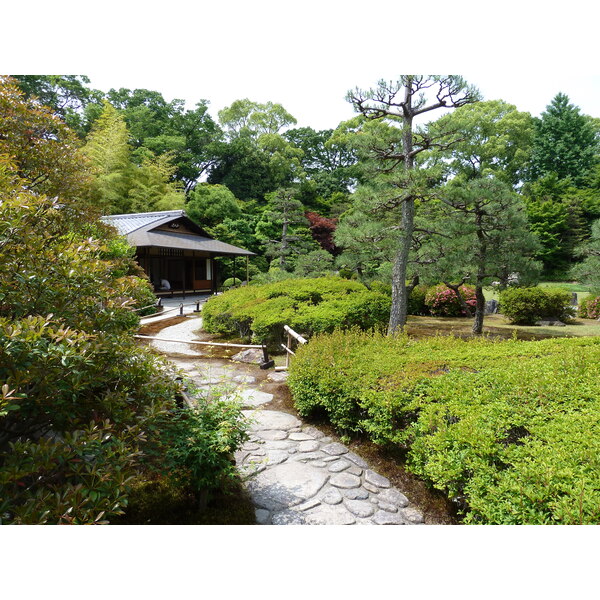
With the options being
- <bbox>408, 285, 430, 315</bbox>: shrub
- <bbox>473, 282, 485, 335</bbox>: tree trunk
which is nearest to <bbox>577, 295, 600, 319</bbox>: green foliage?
<bbox>408, 285, 430, 315</bbox>: shrub

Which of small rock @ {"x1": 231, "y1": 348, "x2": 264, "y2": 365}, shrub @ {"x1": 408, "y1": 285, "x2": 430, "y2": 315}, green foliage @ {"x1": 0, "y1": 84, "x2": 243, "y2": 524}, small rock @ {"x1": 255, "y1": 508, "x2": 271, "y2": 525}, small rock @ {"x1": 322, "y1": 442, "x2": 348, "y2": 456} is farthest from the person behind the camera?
shrub @ {"x1": 408, "y1": 285, "x2": 430, "y2": 315}

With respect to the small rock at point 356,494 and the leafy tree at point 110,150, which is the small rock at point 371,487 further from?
the leafy tree at point 110,150

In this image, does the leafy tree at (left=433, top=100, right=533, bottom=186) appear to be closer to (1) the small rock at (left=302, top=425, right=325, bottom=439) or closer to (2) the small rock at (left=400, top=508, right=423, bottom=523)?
(1) the small rock at (left=302, top=425, right=325, bottom=439)

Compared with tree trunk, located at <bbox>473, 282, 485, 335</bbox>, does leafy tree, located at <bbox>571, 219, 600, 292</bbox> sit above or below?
above

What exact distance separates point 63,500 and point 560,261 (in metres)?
18.6

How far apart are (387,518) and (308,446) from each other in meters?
0.96

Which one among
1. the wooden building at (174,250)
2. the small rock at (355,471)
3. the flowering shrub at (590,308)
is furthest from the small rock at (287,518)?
the wooden building at (174,250)

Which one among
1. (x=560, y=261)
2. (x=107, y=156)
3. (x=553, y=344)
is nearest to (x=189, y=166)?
(x=107, y=156)

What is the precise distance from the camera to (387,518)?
211 centimetres

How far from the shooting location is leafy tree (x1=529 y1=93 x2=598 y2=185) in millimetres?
6730

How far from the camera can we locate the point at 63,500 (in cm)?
129

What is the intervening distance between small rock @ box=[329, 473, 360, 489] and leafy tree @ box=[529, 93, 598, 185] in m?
6.54

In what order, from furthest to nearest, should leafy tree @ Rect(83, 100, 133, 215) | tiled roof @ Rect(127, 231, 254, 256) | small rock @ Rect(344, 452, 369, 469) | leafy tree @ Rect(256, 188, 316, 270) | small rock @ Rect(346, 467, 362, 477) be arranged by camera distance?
leafy tree @ Rect(83, 100, 133, 215) → leafy tree @ Rect(256, 188, 316, 270) → tiled roof @ Rect(127, 231, 254, 256) → small rock @ Rect(344, 452, 369, 469) → small rock @ Rect(346, 467, 362, 477)

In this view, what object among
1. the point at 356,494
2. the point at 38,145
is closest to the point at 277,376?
the point at 356,494
